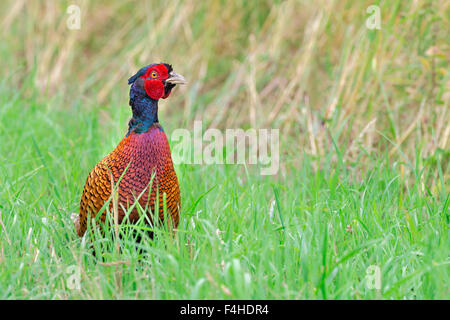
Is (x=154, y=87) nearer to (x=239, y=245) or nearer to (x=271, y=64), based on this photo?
(x=239, y=245)

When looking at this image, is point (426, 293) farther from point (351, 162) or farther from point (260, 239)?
point (351, 162)

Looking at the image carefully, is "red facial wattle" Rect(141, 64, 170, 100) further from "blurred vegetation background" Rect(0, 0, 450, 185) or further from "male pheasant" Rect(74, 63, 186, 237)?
"blurred vegetation background" Rect(0, 0, 450, 185)

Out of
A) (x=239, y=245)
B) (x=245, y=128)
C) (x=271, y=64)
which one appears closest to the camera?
(x=239, y=245)

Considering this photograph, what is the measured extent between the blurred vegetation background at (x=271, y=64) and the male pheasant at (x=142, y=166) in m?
1.51

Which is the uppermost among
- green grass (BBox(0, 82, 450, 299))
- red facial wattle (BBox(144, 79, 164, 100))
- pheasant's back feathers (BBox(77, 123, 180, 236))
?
red facial wattle (BBox(144, 79, 164, 100))

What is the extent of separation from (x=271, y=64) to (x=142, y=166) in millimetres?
3055

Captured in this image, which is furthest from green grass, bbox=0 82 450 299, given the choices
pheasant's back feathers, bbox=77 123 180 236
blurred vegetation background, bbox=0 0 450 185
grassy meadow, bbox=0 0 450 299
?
blurred vegetation background, bbox=0 0 450 185

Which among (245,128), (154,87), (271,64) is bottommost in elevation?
(245,128)

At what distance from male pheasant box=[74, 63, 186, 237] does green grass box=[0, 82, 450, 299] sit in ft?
0.52

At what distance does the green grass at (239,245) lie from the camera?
2555 mm

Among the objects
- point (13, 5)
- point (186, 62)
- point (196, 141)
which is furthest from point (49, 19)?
point (196, 141)

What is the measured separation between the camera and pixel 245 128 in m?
5.53

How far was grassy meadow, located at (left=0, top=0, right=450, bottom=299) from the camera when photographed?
266 centimetres

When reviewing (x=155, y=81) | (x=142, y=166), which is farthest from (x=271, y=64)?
(x=142, y=166)
